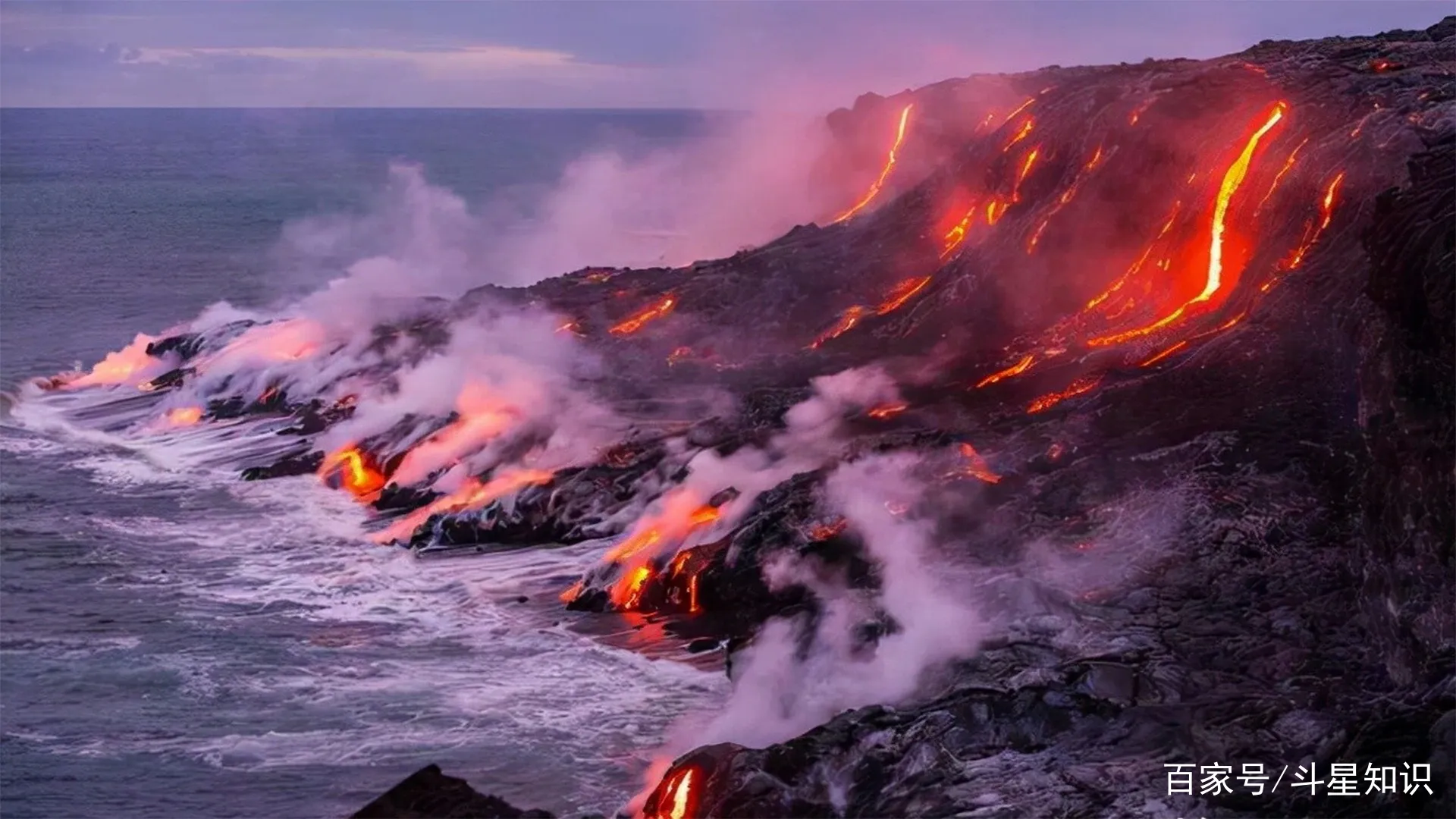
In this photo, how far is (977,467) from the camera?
24891 millimetres

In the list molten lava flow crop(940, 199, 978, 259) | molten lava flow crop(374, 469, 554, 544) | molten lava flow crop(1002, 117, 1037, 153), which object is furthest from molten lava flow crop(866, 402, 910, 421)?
molten lava flow crop(1002, 117, 1037, 153)

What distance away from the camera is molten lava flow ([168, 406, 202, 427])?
129 feet

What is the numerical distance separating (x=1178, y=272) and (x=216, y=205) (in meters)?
98.3

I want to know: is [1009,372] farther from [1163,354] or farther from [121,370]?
[121,370]

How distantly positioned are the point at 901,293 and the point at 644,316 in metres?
6.16

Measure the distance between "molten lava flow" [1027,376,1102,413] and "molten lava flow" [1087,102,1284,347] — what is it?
72.7 inches

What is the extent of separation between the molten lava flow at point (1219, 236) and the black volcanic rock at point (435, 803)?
15987 millimetres

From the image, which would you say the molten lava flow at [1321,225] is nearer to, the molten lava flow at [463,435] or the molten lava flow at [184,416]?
the molten lava flow at [463,435]

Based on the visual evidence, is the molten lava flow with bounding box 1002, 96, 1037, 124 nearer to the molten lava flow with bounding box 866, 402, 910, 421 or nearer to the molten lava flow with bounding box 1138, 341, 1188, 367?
the molten lava flow with bounding box 866, 402, 910, 421

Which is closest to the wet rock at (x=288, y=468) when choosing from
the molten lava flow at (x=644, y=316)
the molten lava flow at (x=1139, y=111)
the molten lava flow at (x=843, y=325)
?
the molten lava flow at (x=644, y=316)

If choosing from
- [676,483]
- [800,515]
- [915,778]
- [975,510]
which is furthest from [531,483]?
[915,778]

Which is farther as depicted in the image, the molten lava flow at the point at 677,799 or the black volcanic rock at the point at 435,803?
the molten lava flow at the point at 677,799

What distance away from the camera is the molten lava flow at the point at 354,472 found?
32438 millimetres

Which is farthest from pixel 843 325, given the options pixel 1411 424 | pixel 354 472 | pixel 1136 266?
pixel 1411 424
